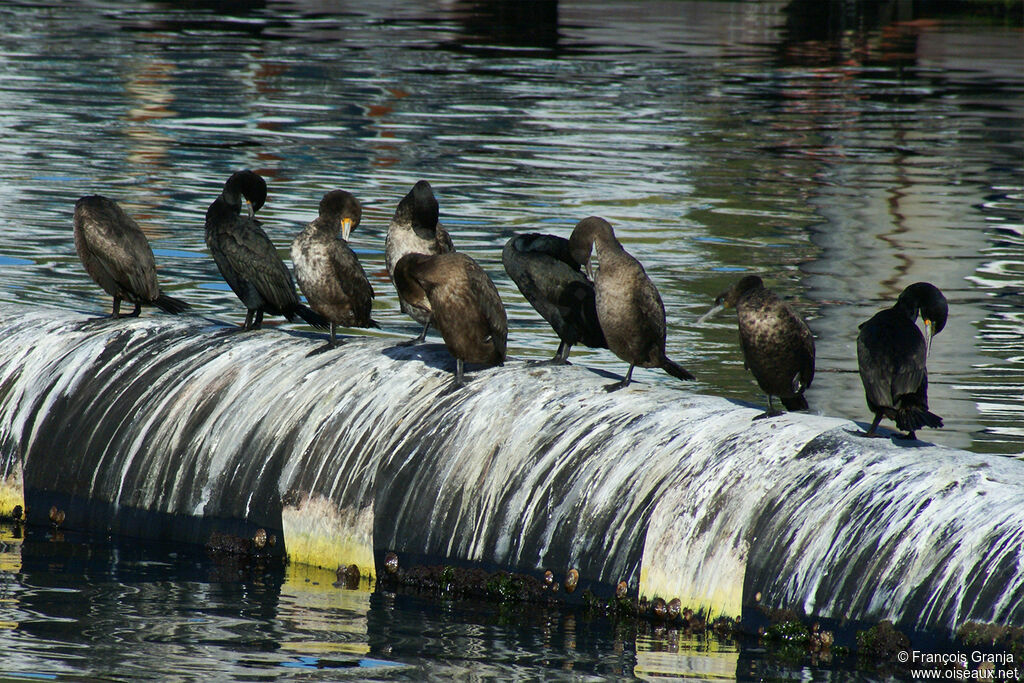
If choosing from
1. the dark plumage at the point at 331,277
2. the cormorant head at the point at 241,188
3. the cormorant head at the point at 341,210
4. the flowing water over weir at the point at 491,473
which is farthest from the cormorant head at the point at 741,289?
the cormorant head at the point at 241,188

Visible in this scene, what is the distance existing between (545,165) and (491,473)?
11.5 metres

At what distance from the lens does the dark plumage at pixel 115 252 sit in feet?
24.8

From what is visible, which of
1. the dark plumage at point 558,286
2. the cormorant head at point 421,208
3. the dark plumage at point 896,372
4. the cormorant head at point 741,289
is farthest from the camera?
the cormorant head at point 421,208

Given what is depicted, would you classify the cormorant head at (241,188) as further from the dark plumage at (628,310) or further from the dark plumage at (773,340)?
the dark plumage at (773,340)

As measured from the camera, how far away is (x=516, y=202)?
15.2 metres

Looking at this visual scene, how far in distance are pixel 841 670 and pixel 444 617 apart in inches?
58.0

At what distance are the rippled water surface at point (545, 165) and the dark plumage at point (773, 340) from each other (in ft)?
4.08

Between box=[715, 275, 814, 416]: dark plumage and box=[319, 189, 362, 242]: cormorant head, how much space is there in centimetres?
193

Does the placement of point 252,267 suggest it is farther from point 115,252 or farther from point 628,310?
point 628,310

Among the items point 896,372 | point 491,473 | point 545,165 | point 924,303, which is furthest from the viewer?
point 545,165

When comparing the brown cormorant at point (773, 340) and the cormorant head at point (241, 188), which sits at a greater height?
the cormorant head at point (241, 188)

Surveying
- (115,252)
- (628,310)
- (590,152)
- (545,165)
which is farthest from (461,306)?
(590,152)

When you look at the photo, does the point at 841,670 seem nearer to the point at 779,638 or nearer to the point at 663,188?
the point at 779,638

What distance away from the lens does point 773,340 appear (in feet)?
20.5
